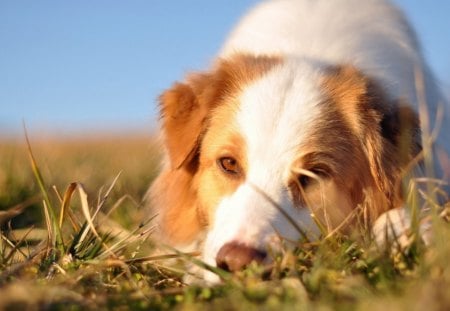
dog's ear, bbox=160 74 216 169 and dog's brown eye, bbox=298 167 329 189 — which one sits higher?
dog's ear, bbox=160 74 216 169

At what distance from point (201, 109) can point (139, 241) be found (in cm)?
100

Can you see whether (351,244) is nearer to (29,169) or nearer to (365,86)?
(365,86)

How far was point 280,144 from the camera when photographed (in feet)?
11.7

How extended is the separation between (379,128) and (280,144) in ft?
2.11

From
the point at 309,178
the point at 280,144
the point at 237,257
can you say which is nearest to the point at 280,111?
the point at 280,144

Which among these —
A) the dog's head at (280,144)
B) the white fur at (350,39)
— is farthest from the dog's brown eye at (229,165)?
the white fur at (350,39)

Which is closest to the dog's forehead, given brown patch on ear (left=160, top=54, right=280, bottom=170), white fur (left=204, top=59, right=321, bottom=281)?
white fur (left=204, top=59, right=321, bottom=281)

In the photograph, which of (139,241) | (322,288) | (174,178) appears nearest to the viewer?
(322,288)

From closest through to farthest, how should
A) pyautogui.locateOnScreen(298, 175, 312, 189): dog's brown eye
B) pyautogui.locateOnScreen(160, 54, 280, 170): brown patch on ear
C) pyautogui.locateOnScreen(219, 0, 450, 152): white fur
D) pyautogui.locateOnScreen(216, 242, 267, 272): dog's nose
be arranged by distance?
pyautogui.locateOnScreen(216, 242, 267, 272): dog's nose
pyautogui.locateOnScreen(298, 175, 312, 189): dog's brown eye
pyautogui.locateOnScreen(160, 54, 280, 170): brown patch on ear
pyautogui.locateOnScreen(219, 0, 450, 152): white fur

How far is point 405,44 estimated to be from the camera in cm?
526

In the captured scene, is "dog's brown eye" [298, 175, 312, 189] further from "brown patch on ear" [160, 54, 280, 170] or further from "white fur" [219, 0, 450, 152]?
"white fur" [219, 0, 450, 152]

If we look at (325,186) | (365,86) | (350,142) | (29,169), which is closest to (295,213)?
(325,186)

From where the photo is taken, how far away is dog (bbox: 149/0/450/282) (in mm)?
3367

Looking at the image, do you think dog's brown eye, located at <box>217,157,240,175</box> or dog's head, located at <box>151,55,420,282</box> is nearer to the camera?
dog's head, located at <box>151,55,420,282</box>
